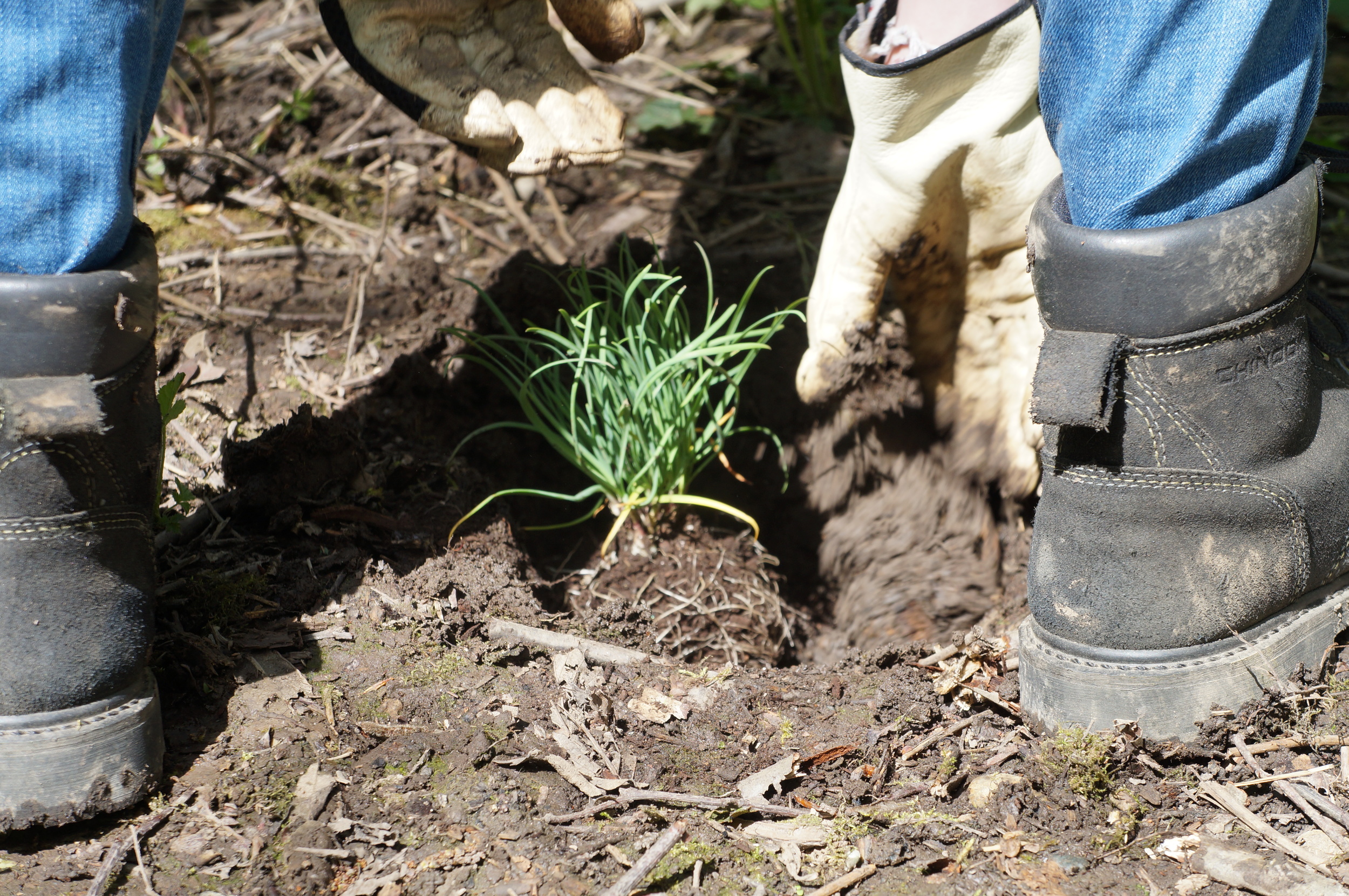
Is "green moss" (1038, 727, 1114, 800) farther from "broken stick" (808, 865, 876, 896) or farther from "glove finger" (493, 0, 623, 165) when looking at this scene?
"glove finger" (493, 0, 623, 165)

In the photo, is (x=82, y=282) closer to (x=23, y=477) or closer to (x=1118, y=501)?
(x=23, y=477)

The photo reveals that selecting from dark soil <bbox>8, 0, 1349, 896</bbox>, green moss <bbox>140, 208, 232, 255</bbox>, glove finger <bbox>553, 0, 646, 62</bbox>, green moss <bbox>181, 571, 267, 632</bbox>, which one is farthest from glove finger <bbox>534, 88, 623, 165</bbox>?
green moss <bbox>140, 208, 232, 255</bbox>

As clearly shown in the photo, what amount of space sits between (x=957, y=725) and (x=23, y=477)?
1261 millimetres

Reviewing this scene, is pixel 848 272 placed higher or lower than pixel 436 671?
higher

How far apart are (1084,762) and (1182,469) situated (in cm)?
40

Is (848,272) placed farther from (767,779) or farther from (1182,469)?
(767,779)

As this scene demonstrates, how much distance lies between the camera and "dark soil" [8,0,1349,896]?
118cm

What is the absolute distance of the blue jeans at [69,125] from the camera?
3.39 feet

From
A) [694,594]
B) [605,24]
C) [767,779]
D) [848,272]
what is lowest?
[694,594]

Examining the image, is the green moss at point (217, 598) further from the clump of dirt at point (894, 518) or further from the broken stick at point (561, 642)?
the clump of dirt at point (894, 518)

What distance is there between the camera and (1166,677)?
1.29 m

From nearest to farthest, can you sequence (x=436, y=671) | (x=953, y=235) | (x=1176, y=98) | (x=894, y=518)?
(x=1176, y=98) → (x=436, y=671) → (x=953, y=235) → (x=894, y=518)

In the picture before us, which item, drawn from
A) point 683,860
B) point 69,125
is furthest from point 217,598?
point 683,860

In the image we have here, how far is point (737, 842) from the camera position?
1.20 metres
